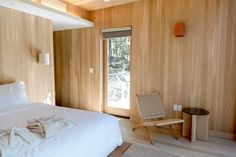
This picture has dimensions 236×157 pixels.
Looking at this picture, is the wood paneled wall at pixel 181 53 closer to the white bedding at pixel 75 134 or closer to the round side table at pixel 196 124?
the round side table at pixel 196 124

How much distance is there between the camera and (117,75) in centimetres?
421

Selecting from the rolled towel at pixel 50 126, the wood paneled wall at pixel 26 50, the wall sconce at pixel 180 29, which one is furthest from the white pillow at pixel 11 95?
the wall sconce at pixel 180 29

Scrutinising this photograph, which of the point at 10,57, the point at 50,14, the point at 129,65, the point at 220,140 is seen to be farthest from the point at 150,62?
the point at 10,57

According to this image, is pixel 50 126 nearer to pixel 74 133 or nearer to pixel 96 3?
pixel 74 133

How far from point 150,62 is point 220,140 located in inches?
75.9

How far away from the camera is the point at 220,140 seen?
289 centimetres

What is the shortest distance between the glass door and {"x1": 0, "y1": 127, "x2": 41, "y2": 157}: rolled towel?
283 cm

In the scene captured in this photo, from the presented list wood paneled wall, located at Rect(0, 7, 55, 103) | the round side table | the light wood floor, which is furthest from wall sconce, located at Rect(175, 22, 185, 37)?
wood paneled wall, located at Rect(0, 7, 55, 103)

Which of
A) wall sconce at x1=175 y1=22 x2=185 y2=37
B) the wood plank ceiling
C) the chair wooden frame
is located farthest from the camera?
the wood plank ceiling

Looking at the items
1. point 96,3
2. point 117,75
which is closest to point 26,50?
point 96,3

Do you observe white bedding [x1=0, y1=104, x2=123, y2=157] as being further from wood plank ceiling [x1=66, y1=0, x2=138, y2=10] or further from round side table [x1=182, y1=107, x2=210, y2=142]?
wood plank ceiling [x1=66, y1=0, x2=138, y2=10]

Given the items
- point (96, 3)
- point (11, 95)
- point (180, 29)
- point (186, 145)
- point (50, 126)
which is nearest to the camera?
point (50, 126)

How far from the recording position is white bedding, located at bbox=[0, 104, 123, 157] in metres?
1.40

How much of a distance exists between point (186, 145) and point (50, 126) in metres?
2.21
